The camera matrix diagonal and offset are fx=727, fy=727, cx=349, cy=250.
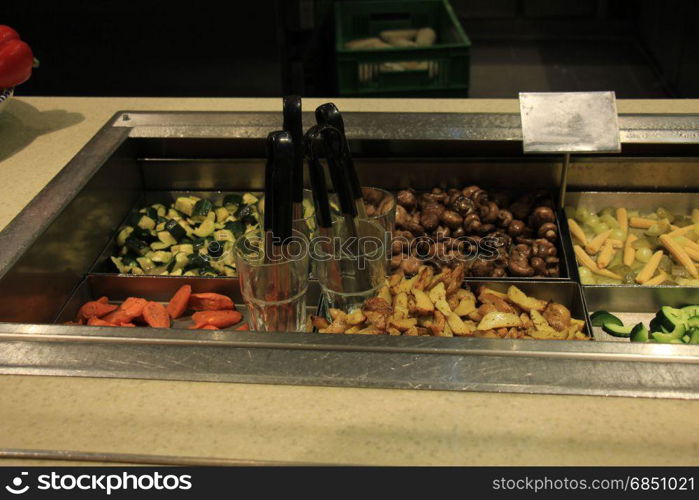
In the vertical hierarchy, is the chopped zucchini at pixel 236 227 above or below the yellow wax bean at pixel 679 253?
above

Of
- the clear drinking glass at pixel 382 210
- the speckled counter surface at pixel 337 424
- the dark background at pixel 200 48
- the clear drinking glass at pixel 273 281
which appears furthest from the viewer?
the dark background at pixel 200 48

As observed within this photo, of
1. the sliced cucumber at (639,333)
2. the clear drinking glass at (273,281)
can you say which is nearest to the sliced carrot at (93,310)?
the clear drinking glass at (273,281)

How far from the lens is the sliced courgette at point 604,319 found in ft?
4.89

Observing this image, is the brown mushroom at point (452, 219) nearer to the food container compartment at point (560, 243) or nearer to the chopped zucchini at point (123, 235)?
the food container compartment at point (560, 243)

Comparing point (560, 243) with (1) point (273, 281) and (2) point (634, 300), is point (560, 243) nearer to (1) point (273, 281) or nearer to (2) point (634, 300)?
(2) point (634, 300)

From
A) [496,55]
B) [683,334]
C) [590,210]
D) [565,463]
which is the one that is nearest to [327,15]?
[496,55]

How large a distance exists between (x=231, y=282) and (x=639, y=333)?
0.84 meters

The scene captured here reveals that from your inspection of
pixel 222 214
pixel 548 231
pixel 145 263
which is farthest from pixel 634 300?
pixel 145 263

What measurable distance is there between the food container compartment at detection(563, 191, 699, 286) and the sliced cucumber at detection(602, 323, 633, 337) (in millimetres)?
416

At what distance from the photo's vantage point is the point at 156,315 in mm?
1525

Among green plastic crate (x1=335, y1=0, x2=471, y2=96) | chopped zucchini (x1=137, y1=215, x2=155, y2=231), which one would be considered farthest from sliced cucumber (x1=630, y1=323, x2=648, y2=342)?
green plastic crate (x1=335, y1=0, x2=471, y2=96)

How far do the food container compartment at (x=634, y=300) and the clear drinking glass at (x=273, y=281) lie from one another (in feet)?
2.05

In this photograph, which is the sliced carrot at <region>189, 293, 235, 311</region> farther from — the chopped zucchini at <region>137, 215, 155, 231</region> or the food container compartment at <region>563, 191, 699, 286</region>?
the food container compartment at <region>563, 191, 699, 286</region>

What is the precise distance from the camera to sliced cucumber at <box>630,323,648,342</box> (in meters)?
1.40
